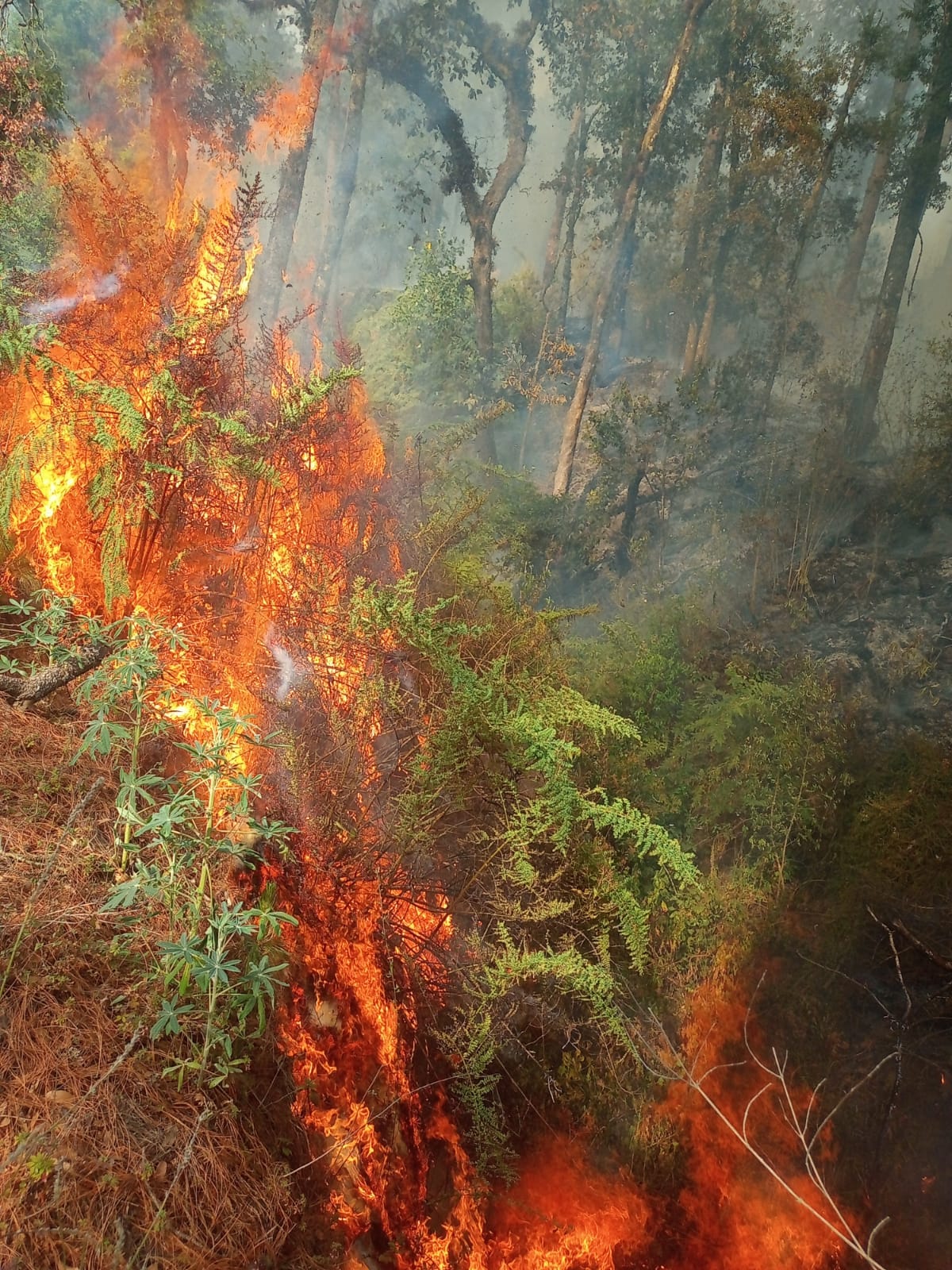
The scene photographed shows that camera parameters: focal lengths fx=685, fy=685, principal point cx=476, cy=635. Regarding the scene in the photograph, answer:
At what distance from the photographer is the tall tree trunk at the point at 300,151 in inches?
428

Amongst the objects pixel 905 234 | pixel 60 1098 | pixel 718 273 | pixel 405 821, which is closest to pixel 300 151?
pixel 718 273

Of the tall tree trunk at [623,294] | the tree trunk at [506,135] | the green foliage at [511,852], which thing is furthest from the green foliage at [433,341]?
the green foliage at [511,852]

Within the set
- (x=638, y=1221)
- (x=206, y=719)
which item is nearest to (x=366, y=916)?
(x=206, y=719)

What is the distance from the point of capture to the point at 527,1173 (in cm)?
368

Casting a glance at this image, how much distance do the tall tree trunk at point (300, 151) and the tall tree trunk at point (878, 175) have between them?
29.4 ft

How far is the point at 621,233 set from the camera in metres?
11.8

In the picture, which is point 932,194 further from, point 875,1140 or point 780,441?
point 875,1140

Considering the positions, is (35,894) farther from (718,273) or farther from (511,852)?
(718,273)

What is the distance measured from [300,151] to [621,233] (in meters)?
5.44

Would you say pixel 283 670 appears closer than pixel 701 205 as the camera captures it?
Yes

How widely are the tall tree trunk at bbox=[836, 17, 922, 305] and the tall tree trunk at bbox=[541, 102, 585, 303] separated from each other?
227 inches

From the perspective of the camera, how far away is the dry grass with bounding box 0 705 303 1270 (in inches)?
70.9

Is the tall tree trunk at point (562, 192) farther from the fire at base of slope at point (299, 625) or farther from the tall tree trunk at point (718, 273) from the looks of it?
the fire at base of slope at point (299, 625)

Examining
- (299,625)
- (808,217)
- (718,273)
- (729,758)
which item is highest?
(808,217)
